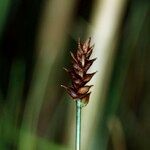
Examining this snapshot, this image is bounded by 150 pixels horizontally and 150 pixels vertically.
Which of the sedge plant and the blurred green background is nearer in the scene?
the sedge plant

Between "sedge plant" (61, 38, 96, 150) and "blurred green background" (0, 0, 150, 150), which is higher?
"blurred green background" (0, 0, 150, 150)

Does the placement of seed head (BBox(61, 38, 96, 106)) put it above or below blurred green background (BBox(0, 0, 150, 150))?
below

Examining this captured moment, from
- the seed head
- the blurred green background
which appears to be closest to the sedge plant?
the seed head

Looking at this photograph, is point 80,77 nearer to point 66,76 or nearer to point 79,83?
point 79,83

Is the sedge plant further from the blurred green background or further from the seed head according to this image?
the blurred green background

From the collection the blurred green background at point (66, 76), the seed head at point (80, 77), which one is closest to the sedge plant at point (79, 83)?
the seed head at point (80, 77)

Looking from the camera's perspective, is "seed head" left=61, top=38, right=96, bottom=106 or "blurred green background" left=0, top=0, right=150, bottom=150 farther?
"blurred green background" left=0, top=0, right=150, bottom=150

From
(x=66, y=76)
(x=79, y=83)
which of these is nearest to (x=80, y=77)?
(x=79, y=83)

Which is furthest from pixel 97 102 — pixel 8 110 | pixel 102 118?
pixel 8 110
